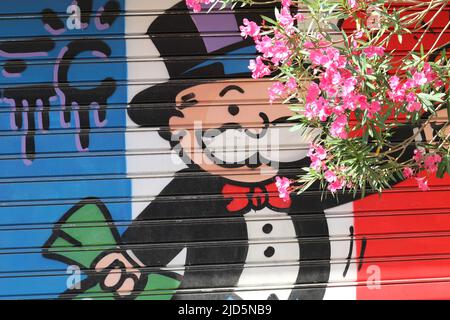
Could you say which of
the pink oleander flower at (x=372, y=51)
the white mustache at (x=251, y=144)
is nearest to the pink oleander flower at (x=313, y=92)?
the pink oleander flower at (x=372, y=51)

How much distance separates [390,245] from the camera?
4.61 m

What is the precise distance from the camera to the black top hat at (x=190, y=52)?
4453 mm

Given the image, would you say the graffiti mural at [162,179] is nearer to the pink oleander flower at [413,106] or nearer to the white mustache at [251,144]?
the white mustache at [251,144]

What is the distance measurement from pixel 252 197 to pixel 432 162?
173cm

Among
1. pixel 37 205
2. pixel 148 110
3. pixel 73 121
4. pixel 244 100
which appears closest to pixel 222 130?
pixel 244 100

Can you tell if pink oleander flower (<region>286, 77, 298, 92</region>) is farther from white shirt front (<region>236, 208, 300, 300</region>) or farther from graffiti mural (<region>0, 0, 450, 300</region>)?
white shirt front (<region>236, 208, 300, 300</region>)

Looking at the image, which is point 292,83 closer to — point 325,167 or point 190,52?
point 325,167

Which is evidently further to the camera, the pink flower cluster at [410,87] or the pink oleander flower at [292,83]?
the pink oleander flower at [292,83]

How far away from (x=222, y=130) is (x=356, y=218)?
1224mm

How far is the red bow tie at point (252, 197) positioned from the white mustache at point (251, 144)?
0.21 m

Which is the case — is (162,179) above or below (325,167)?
below

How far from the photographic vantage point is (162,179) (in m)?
4.47

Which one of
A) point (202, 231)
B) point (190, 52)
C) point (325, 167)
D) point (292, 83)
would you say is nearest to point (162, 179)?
point (202, 231)

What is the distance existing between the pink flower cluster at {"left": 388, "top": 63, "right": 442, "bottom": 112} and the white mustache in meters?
1.77
